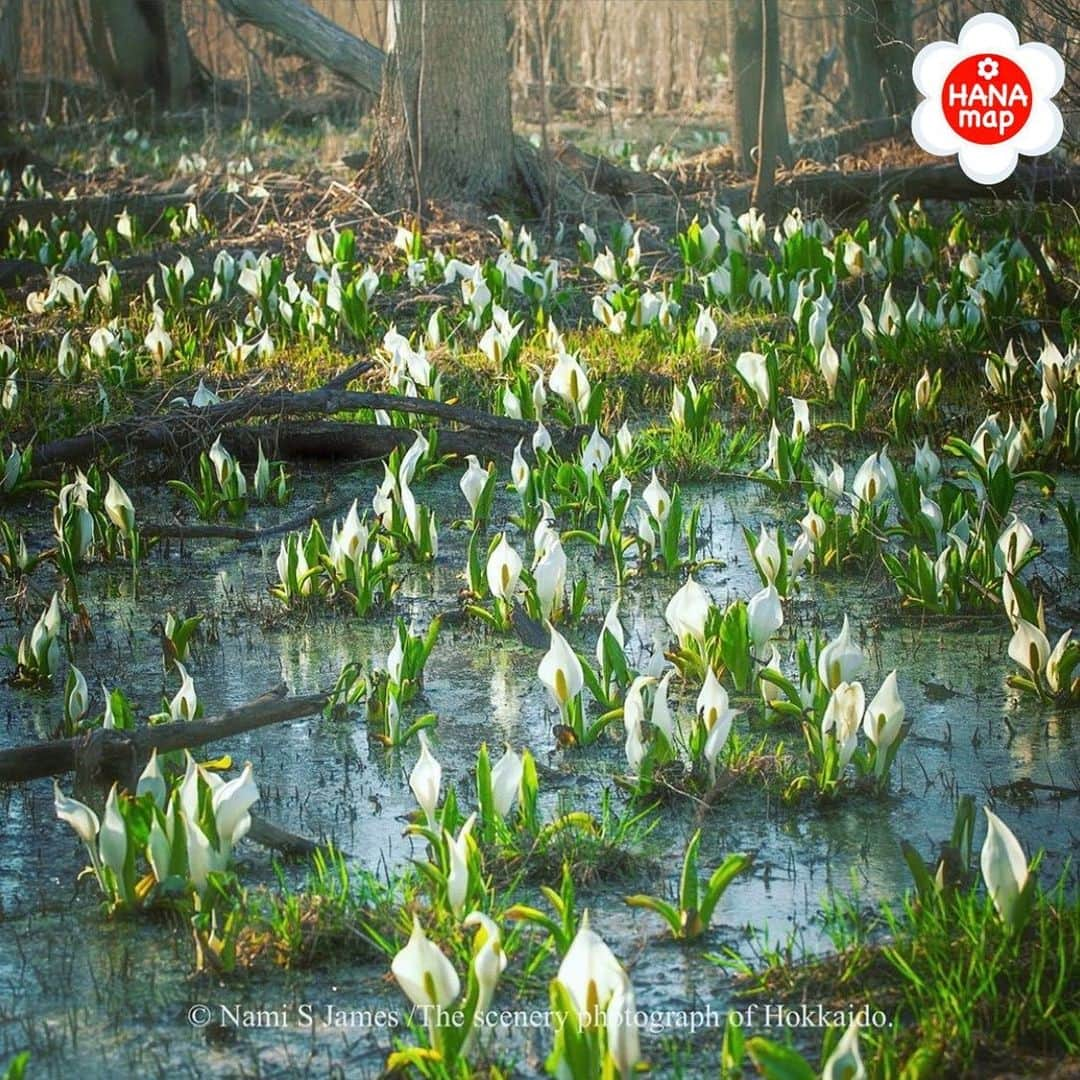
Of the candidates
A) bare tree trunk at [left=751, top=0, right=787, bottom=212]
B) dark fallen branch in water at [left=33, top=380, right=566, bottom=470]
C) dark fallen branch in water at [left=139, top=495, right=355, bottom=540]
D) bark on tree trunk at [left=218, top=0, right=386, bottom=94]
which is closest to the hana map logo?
bare tree trunk at [left=751, top=0, right=787, bottom=212]

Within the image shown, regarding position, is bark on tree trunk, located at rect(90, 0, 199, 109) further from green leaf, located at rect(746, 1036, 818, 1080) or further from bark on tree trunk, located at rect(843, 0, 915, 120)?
green leaf, located at rect(746, 1036, 818, 1080)

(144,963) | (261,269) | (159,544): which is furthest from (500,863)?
(261,269)

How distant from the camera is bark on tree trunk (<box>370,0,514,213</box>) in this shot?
10.3m

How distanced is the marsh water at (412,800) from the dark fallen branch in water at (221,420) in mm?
539

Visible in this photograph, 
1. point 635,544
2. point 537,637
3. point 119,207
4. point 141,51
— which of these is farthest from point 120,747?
point 141,51

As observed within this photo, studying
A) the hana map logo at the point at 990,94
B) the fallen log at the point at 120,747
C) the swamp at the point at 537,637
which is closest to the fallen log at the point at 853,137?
the swamp at the point at 537,637

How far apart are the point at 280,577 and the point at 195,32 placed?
2090 cm

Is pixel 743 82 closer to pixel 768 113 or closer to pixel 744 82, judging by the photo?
pixel 744 82

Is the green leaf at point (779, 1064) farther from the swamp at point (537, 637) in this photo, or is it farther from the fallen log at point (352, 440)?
the fallen log at point (352, 440)

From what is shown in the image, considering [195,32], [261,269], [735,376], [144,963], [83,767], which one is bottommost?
[144,963]

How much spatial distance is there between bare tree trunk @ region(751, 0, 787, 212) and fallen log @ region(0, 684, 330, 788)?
Result: 6.94 m

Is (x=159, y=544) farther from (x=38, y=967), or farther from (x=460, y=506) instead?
(x=38, y=967)

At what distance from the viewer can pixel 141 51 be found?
20703 millimetres

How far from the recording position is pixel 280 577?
17.0 ft
